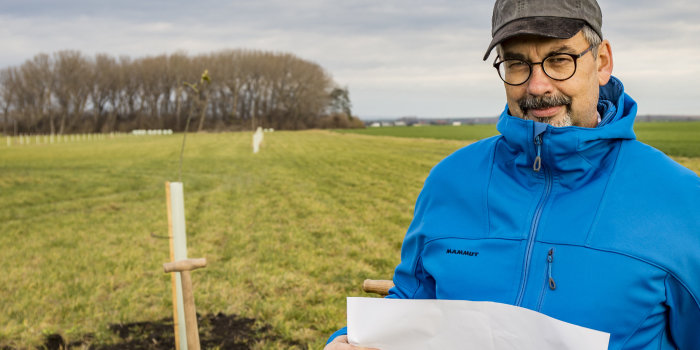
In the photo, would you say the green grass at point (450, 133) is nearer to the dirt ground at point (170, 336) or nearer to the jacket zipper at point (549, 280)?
the dirt ground at point (170, 336)

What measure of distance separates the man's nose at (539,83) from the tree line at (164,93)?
263 ft

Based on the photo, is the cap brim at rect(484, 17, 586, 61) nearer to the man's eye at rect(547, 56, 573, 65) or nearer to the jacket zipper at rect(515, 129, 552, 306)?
the man's eye at rect(547, 56, 573, 65)

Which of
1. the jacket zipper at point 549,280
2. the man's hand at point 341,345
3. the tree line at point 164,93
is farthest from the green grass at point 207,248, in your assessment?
the tree line at point 164,93

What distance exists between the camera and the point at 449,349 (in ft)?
4.74

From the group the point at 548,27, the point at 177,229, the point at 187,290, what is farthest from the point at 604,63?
the point at 177,229

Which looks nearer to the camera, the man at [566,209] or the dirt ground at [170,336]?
the man at [566,209]

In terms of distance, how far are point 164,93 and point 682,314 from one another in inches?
3881

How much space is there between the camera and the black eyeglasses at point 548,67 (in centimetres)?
163

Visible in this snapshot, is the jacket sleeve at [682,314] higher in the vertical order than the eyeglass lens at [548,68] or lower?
lower

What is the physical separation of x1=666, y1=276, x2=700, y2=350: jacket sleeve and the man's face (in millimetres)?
542

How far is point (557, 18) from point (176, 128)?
95.2 m

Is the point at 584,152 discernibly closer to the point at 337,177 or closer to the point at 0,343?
the point at 0,343

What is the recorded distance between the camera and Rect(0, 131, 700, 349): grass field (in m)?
5.81

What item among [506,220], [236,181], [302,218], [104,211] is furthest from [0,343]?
[236,181]
